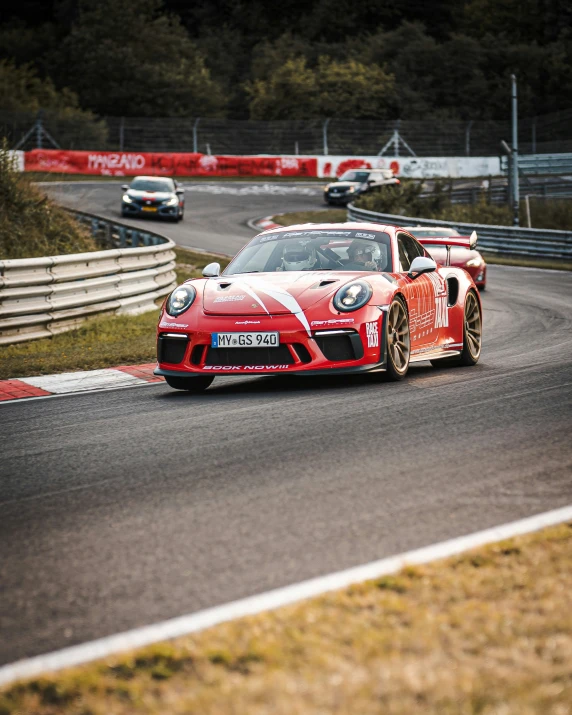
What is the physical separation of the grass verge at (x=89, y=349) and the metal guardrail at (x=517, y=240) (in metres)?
14.3

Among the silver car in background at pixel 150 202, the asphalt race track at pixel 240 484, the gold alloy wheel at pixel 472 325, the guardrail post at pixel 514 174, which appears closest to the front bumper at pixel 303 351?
the asphalt race track at pixel 240 484

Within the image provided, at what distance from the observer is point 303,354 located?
7984 mm

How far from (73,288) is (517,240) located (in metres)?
17.3

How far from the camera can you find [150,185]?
33781mm

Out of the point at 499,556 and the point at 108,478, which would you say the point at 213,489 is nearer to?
the point at 108,478

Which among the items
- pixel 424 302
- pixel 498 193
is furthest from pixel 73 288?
pixel 498 193

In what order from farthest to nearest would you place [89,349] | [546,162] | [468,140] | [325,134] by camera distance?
1. [468,140]
2. [325,134]
3. [546,162]
4. [89,349]

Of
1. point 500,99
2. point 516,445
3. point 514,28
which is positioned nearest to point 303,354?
point 516,445

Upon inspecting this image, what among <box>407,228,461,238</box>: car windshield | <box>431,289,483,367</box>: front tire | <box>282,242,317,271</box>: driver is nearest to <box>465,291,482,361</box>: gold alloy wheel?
<box>431,289,483,367</box>: front tire

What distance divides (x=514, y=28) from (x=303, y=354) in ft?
279

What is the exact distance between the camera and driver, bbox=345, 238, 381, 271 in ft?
29.5

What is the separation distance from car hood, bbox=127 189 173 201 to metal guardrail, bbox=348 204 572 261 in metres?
7.39

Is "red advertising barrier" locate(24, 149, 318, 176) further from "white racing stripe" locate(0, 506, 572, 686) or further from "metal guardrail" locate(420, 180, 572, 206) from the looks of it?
"white racing stripe" locate(0, 506, 572, 686)

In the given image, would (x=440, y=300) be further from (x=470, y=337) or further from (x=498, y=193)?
(x=498, y=193)
